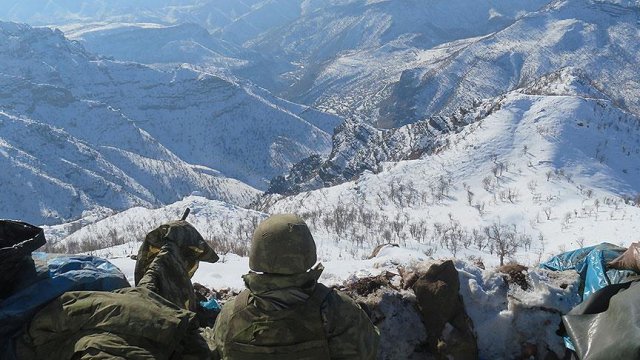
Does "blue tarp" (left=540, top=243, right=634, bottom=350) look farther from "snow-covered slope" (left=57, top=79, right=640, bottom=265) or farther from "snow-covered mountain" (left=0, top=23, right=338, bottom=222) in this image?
"snow-covered mountain" (left=0, top=23, right=338, bottom=222)

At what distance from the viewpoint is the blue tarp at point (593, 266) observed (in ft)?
17.9

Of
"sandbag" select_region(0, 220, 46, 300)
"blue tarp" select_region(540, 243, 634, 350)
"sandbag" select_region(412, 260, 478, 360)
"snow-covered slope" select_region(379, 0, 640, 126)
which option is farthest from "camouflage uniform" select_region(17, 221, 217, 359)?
"snow-covered slope" select_region(379, 0, 640, 126)

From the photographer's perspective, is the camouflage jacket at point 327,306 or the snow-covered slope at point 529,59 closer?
the camouflage jacket at point 327,306

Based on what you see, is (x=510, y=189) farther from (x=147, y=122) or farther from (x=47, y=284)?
(x=147, y=122)

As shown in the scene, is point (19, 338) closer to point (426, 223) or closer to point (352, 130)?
point (426, 223)

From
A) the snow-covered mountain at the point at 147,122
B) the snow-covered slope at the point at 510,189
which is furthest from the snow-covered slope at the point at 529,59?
the snow-covered slope at the point at 510,189

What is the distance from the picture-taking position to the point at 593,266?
5910 millimetres

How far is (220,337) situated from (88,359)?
858 millimetres

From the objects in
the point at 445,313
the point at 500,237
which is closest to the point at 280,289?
the point at 445,313

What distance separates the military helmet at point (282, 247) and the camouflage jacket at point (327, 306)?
8cm

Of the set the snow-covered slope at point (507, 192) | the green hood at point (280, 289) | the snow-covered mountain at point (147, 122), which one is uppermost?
the green hood at point (280, 289)

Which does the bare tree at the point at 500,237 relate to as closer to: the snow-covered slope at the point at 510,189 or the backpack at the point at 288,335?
the snow-covered slope at the point at 510,189

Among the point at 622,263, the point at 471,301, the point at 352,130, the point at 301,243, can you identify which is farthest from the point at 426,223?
the point at 352,130

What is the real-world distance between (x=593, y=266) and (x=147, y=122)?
6109 inches
